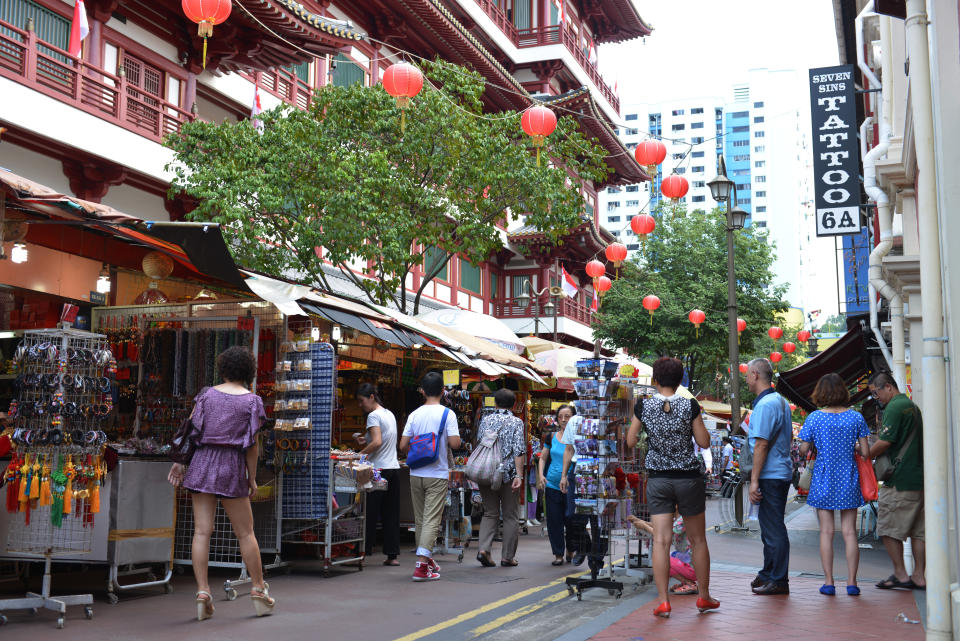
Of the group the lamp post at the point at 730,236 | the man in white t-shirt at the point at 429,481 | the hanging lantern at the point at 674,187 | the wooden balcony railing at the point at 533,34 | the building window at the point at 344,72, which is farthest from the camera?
the wooden balcony railing at the point at 533,34

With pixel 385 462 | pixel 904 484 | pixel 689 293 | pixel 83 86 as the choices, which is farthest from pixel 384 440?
pixel 689 293

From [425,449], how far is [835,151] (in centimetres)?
1020

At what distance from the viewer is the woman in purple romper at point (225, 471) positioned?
6805 millimetres

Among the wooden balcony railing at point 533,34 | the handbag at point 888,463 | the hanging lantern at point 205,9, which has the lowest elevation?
the handbag at point 888,463

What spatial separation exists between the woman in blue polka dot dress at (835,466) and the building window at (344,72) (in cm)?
1891

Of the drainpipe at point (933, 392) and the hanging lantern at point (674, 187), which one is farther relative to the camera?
the hanging lantern at point (674, 187)

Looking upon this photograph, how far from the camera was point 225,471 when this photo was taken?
6859 mm

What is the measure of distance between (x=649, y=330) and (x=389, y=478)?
26.2 m

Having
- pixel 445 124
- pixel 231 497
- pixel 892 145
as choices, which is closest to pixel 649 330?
pixel 445 124

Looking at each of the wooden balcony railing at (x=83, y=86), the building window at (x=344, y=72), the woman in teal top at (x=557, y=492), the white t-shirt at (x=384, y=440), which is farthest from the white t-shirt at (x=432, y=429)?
the building window at (x=344, y=72)

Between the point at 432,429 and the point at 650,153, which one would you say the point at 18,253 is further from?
the point at 650,153

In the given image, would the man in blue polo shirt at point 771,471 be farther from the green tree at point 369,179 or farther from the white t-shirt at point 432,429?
the green tree at point 369,179

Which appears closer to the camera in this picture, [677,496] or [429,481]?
[677,496]

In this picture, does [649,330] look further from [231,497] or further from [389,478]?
[231,497]
